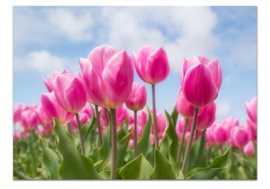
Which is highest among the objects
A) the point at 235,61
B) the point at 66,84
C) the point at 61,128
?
the point at 235,61

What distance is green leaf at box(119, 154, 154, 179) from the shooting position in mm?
638

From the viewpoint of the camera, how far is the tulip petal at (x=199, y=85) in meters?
0.58

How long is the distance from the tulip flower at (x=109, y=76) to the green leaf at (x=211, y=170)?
0.77 feet

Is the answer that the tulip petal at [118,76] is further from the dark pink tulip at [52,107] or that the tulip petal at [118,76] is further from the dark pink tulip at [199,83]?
the dark pink tulip at [52,107]

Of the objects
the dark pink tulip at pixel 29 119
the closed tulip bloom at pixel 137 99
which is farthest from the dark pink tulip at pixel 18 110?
the closed tulip bloom at pixel 137 99

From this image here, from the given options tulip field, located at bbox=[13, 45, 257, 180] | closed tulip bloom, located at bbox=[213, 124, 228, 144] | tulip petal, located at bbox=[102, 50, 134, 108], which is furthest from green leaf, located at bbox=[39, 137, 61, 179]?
closed tulip bloom, located at bbox=[213, 124, 228, 144]

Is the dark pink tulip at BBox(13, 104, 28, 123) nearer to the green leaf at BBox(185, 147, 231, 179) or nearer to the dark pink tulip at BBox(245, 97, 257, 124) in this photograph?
the green leaf at BBox(185, 147, 231, 179)

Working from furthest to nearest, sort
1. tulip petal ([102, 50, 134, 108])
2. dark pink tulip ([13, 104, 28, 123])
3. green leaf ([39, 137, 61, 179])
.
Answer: dark pink tulip ([13, 104, 28, 123]), green leaf ([39, 137, 61, 179]), tulip petal ([102, 50, 134, 108])
